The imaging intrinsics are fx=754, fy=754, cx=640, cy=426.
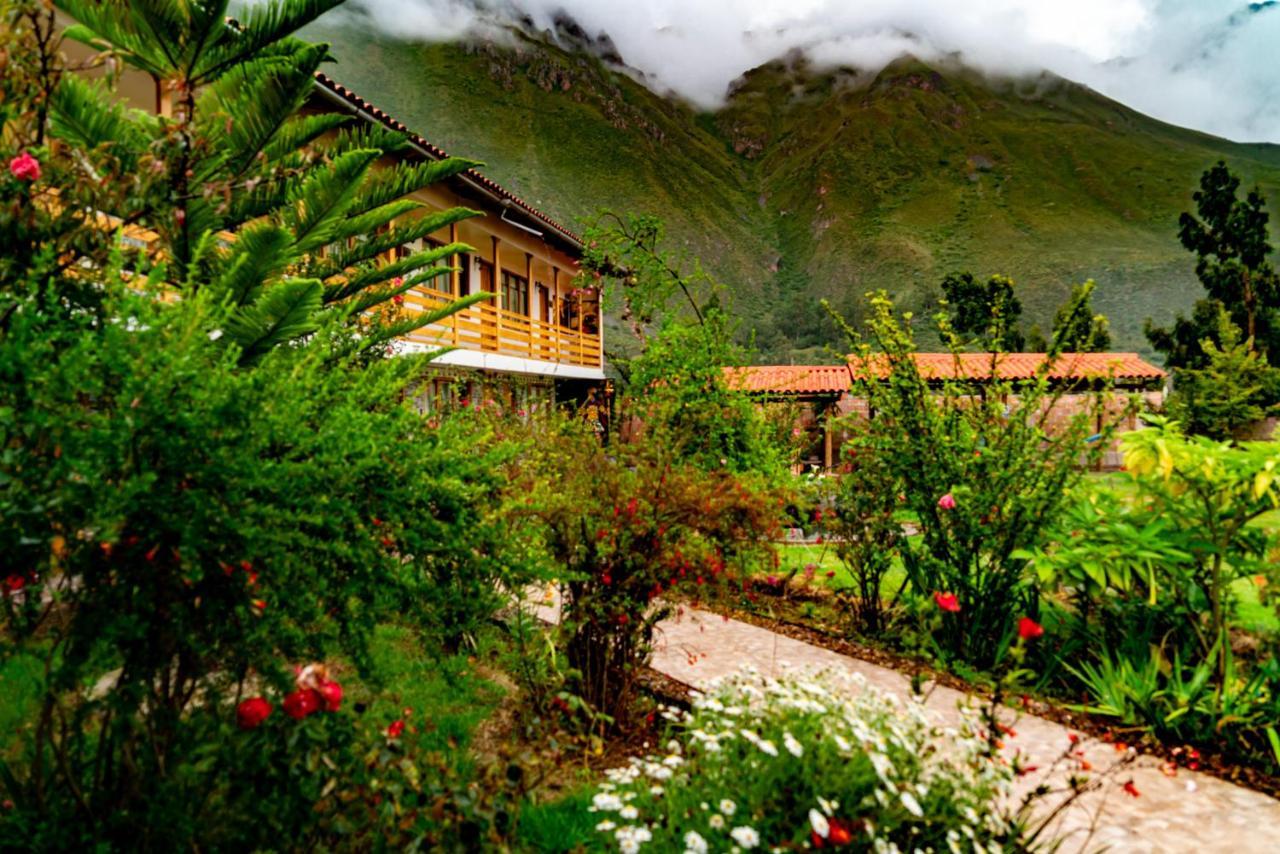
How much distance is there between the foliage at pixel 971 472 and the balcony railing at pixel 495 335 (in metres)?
8.74

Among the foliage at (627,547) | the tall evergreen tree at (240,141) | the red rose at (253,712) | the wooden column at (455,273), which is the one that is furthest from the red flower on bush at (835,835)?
the wooden column at (455,273)

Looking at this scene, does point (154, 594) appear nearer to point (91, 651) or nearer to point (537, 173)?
point (91, 651)

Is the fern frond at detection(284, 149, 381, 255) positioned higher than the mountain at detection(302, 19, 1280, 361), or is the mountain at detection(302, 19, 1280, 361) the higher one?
the mountain at detection(302, 19, 1280, 361)

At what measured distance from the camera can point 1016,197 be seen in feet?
299

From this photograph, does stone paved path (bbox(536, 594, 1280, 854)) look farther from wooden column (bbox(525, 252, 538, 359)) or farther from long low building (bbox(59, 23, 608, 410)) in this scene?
wooden column (bbox(525, 252, 538, 359))

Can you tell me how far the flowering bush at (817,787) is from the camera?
7.88ft

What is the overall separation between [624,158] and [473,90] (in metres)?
20.8

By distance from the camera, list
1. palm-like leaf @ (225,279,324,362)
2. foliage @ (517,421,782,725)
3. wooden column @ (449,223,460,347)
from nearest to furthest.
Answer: foliage @ (517,421,782,725) < palm-like leaf @ (225,279,324,362) < wooden column @ (449,223,460,347)

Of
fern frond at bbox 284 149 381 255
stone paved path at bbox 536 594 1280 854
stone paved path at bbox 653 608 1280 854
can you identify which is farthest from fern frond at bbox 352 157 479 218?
stone paved path at bbox 653 608 1280 854

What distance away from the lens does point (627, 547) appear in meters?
4.15

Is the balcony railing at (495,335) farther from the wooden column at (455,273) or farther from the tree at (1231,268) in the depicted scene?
the tree at (1231,268)

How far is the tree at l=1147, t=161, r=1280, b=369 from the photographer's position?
2994 centimetres

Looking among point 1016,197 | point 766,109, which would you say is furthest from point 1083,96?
point 1016,197

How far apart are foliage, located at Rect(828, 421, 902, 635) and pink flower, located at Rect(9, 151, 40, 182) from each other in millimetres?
5783
